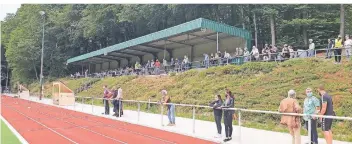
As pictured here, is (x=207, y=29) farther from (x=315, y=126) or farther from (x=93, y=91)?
(x=315, y=126)

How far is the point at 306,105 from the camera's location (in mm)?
9461

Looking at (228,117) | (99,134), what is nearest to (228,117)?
(228,117)

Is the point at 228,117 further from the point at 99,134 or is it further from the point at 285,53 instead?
the point at 285,53

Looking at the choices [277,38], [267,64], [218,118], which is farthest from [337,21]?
[218,118]

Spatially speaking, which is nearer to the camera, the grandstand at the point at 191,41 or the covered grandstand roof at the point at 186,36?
the covered grandstand roof at the point at 186,36

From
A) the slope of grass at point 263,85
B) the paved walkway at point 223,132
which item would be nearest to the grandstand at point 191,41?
the slope of grass at point 263,85

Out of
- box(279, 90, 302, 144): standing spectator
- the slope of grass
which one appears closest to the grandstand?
the slope of grass

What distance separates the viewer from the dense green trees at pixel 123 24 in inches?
1364

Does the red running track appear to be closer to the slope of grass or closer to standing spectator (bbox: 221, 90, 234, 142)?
standing spectator (bbox: 221, 90, 234, 142)

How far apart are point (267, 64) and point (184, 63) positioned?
31.4ft

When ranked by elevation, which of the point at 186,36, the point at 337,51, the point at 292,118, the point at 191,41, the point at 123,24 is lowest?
the point at 292,118

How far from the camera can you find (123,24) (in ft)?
186

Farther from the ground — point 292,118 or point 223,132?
point 292,118

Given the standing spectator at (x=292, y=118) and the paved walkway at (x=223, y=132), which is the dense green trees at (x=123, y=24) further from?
the standing spectator at (x=292, y=118)
